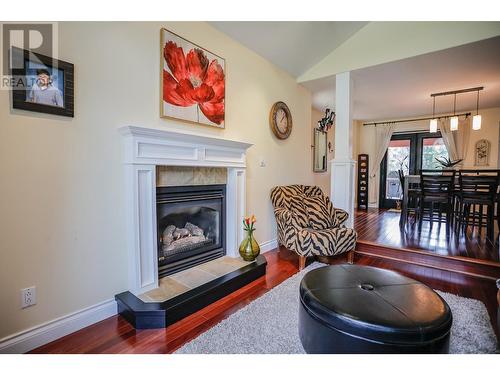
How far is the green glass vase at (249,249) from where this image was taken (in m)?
2.66

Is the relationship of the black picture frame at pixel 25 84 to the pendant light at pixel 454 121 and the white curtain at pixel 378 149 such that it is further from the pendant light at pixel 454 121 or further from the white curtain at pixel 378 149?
the white curtain at pixel 378 149

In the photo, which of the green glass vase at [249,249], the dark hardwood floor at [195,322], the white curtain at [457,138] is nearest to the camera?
the dark hardwood floor at [195,322]

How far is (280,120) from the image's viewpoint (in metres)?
3.58

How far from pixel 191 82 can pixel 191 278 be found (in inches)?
71.3

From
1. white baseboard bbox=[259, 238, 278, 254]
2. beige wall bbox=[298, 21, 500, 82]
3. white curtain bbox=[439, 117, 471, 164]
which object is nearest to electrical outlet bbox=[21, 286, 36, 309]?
white baseboard bbox=[259, 238, 278, 254]

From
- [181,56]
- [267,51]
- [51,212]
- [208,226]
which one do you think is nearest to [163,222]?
[208,226]

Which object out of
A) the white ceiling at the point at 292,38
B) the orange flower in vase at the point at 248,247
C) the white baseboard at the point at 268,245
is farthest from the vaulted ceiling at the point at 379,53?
the white baseboard at the point at 268,245

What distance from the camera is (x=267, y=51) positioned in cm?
314

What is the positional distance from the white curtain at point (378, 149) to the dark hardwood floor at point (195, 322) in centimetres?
413

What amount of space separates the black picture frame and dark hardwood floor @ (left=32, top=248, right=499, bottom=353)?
4.81 ft

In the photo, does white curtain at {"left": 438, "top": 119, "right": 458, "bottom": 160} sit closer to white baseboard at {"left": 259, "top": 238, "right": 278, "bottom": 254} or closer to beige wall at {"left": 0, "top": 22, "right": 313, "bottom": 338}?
white baseboard at {"left": 259, "top": 238, "right": 278, "bottom": 254}

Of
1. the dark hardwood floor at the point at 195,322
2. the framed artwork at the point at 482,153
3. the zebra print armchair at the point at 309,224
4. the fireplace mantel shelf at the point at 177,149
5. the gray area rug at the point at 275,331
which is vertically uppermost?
the framed artwork at the point at 482,153

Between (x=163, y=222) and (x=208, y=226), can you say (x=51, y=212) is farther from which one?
(x=208, y=226)

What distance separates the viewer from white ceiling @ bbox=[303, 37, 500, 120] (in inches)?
117
